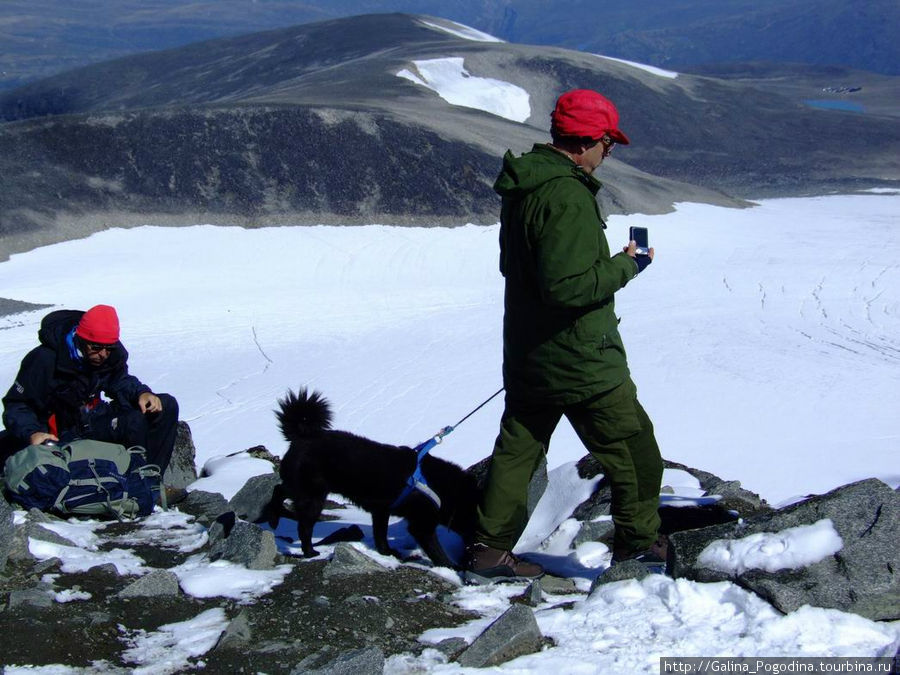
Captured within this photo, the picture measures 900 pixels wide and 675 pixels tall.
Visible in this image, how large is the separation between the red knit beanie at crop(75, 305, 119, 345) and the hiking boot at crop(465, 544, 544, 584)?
7.75ft

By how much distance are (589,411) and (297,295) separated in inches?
565

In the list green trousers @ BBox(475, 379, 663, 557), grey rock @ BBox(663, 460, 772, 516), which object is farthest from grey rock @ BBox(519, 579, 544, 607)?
grey rock @ BBox(663, 460, 772, 516)

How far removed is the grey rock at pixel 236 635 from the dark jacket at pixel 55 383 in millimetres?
2576

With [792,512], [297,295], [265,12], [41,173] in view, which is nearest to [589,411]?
[792,512]

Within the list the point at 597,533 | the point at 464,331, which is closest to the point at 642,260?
the point at 597,533

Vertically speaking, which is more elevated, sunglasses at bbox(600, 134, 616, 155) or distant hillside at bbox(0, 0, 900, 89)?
distant hillside at bbox(0, 0, 900, 89)

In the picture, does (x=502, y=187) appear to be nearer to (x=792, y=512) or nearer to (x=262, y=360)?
(x=792, y=512)

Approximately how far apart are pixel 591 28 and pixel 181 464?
14682 centimetres

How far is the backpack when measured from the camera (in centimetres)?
531

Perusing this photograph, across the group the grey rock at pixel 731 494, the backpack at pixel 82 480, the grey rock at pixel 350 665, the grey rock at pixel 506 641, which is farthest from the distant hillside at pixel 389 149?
the grey rock at pixel 506 641

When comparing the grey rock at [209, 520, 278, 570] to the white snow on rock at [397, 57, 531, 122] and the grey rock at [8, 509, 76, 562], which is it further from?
the white snow on rock at [397, 57, 531, 122]

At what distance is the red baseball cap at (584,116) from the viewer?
12.8 ft

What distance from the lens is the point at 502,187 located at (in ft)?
12.7

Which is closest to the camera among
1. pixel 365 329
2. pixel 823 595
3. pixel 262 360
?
pixel 823 595
